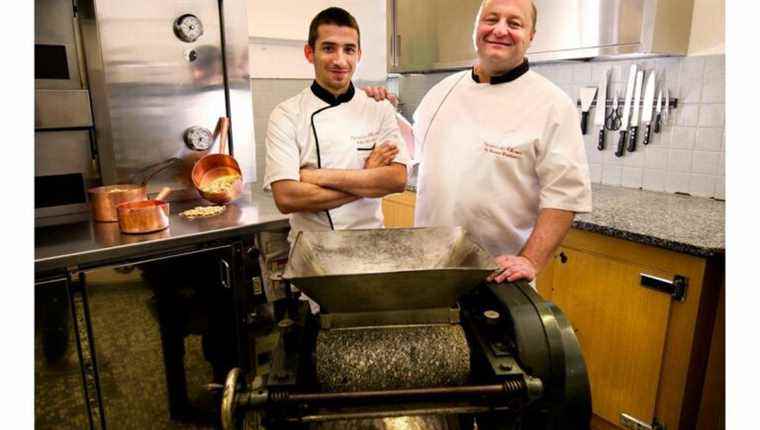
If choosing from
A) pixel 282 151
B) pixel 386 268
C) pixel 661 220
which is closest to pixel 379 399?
pixel 386 268

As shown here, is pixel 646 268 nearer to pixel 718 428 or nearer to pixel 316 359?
pixel 718 428

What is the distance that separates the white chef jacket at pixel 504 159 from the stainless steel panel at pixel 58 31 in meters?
1.30

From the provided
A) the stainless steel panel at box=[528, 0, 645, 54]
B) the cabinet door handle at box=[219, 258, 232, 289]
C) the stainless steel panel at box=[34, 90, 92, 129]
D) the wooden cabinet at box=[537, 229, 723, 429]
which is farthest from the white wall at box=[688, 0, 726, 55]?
the stainless steel panel at box=[34, 90, 92, 129]

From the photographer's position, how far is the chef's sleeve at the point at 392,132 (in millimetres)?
1556

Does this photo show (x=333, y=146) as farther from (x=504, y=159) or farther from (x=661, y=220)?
(x=661, y=220)

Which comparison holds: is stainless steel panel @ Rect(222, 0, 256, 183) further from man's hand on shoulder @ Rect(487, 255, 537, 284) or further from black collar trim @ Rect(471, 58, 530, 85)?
man's hand on shoulder @ Rect(487, 255, 537, 284)

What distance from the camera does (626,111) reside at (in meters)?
2.26

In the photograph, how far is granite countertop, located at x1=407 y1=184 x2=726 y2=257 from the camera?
159 centimetres

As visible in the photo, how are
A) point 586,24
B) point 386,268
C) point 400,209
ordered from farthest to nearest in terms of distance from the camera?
1. point 400,209
2. point 586,24
3. point 386,268

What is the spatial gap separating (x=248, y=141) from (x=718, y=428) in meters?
2.09

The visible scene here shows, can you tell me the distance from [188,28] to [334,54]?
0.78 meters

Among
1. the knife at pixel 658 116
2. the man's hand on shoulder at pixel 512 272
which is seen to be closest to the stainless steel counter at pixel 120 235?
the man's hand on shoulder at pixel 512 272

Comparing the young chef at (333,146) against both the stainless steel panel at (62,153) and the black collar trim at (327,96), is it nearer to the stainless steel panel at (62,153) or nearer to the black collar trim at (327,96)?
the black collar trim at (327,96)

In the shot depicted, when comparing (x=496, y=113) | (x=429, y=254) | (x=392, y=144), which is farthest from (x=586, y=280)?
(x=429, y=254)
